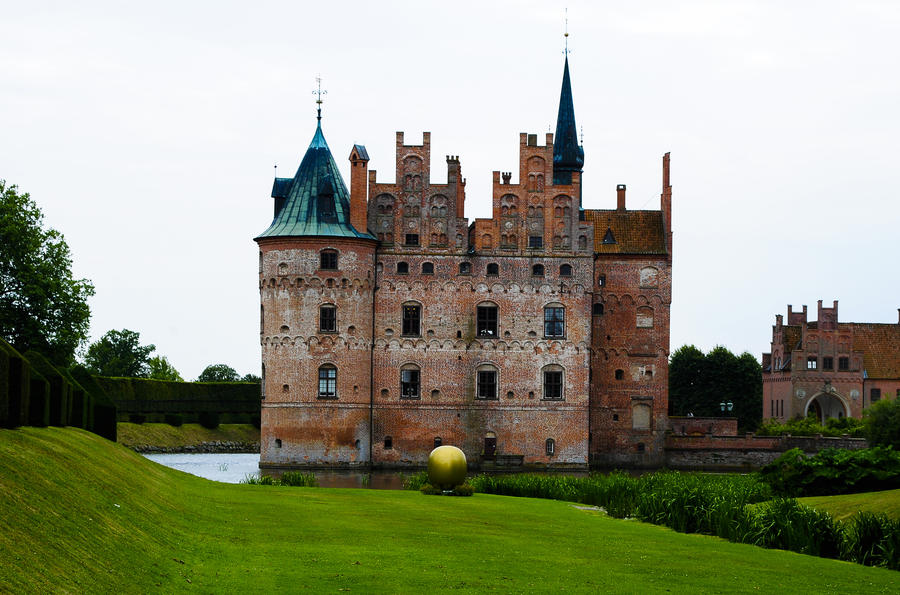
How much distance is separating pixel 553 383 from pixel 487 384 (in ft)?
10.6

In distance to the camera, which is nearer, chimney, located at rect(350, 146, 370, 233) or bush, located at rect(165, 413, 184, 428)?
chimney, located at rect(350, 146, 370, 233)

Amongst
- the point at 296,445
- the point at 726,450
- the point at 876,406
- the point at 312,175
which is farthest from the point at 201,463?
the point at 876,406

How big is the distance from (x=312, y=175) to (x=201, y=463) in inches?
593

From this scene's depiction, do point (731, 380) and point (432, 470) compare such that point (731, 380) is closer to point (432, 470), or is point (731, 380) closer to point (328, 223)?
point (328, 223)

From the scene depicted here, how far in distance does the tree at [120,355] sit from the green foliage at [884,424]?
81359mm

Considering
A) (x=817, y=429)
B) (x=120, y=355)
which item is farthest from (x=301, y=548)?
(x=120, y=355)

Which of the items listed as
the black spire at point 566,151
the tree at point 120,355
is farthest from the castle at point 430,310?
the tree at point 120,355

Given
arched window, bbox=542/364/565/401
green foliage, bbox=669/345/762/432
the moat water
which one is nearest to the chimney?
arched window, bbox=542/364/565/401

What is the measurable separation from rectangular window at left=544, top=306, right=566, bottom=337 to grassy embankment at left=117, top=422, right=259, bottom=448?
26108 millimetres

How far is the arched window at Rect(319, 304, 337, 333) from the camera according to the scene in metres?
58.5

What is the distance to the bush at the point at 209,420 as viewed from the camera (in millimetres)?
82938

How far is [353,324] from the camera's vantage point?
59.0 meters

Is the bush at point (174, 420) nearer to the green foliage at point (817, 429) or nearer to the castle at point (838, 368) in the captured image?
the green foliage at point (817, 429)

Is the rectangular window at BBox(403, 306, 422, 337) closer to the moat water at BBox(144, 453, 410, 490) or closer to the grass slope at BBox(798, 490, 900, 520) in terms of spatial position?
the moat water at BBox(144, 453, 410, 490)
